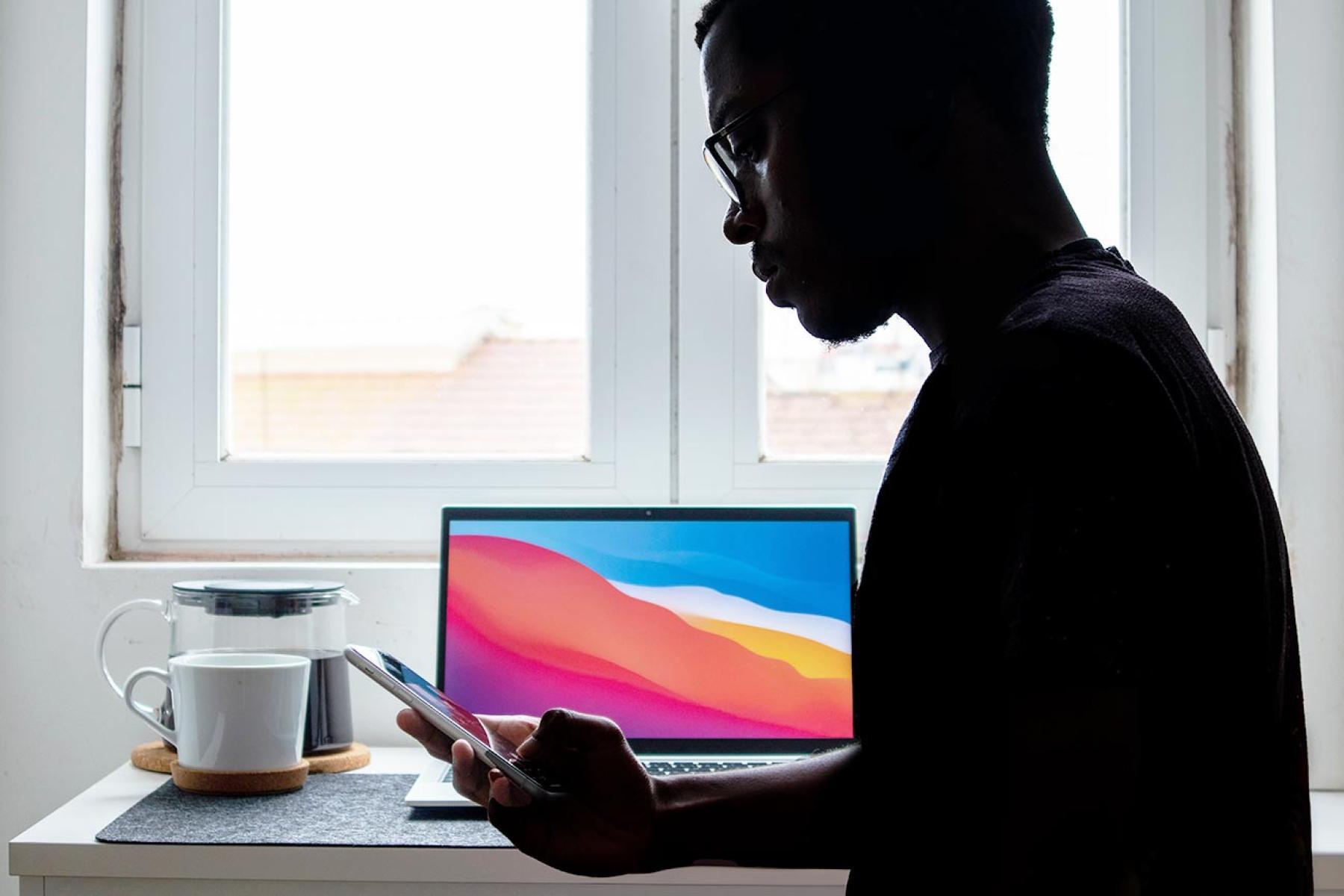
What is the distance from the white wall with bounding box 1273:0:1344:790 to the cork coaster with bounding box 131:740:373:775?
110 centimetres

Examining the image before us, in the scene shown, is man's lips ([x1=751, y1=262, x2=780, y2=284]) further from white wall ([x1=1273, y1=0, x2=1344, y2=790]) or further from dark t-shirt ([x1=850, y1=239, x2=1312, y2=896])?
white wall ([x1=1273, y1=0, x2=1344, y2=790])

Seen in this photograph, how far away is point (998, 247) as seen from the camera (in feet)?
2.42

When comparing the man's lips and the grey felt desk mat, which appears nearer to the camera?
the man's lips

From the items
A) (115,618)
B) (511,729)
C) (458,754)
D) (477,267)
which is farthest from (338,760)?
(477,267)

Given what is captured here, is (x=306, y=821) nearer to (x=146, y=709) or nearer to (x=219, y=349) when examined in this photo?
(x=146, y=709)

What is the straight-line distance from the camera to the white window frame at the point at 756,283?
169 centimetres

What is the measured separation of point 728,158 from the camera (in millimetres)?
922

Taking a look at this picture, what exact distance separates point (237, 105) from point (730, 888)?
47.5 inches

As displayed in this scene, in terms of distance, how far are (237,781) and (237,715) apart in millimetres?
67

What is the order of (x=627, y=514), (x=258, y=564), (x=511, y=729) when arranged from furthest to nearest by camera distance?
(x=258, y=564), (x=627, y=514), (x=511, y=729)

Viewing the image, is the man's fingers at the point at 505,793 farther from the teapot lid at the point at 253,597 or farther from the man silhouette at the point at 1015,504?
the teapot lid at the point at 253,597

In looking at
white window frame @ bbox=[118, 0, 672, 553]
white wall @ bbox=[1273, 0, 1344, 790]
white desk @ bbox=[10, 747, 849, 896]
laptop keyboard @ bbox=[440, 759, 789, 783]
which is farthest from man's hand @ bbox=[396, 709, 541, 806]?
white wall @ bbox=[1273, 0, 1344, 790]

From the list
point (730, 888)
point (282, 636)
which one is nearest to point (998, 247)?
point (730, 888)

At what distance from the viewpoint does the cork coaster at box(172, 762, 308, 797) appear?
1.33m
